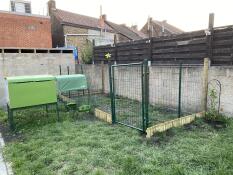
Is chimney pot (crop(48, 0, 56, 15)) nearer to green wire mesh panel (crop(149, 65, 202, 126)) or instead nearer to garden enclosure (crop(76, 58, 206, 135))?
garden enclosure (crop(76, 58, 206, 135))

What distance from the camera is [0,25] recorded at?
49.8ft

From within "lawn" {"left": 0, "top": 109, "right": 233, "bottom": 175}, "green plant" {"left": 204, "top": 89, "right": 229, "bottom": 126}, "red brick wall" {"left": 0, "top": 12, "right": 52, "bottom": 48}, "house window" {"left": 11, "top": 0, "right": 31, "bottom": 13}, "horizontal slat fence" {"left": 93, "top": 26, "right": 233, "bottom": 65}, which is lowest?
"lawn" {"left": 0, "top": 109, "right": 233, "bottom": 175}

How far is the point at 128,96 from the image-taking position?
27.8 feet

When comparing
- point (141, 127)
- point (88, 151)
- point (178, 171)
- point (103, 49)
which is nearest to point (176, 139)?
point (141, 127)

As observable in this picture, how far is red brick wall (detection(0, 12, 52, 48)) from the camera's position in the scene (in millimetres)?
15359

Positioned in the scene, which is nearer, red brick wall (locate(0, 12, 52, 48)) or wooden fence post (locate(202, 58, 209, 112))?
wooden fence post (locate(202, 58, 209, 112))

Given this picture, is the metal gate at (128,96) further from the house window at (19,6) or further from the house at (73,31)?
the house window at (19,6)

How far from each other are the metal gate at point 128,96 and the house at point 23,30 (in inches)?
406

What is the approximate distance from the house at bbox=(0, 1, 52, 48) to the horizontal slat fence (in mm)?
9918

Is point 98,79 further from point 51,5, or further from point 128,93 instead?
point 51,5

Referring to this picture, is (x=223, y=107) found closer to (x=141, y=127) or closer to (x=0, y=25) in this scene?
(x=141, y=127)

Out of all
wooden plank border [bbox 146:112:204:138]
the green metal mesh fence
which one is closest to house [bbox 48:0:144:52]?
the green metal mesh fence

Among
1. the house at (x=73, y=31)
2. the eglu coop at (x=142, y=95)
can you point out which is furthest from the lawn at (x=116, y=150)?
the house at (x=73, y=31)

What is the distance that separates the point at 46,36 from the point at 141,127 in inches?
575
